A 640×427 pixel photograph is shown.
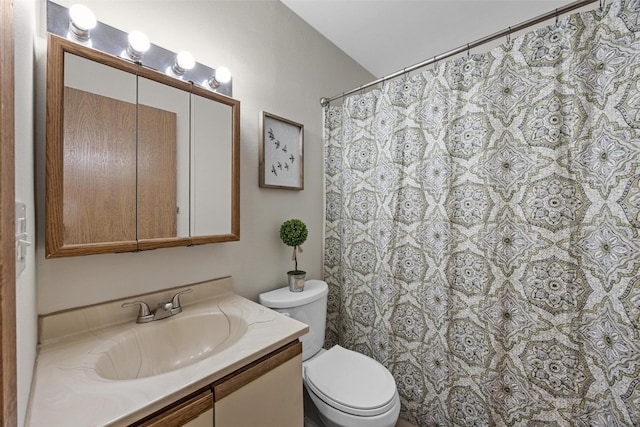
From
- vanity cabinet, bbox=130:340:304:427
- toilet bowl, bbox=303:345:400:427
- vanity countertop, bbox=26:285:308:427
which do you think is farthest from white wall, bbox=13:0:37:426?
toilet bowl, bbox=303:345:400:427

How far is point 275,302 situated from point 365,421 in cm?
64

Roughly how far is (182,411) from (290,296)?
0.78m

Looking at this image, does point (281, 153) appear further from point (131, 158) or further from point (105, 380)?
point (105, 380)

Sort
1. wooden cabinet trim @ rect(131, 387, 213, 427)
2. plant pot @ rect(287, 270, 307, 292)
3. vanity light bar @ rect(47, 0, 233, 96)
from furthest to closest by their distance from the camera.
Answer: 1. plant pot @ rect(287, 270, 307, 292)
2. vanity light bar @ rect(47, 0, 233, 96)
3. wooden cabinet trim @ rect(131, 387, 213, 427)

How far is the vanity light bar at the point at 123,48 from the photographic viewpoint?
2.95 feet

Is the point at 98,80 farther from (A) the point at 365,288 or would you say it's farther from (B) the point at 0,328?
(A) the point at 365,288

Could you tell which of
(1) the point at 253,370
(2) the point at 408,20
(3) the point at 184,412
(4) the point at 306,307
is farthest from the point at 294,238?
(2) the point at 408,20

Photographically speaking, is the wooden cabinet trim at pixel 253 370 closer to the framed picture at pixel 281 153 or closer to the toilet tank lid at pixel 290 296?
the toilet tank lid at pixel 290 296

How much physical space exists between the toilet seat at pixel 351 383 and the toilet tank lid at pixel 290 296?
320 mm

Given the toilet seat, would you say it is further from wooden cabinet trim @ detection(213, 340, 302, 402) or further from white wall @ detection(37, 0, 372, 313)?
white wall @ detection(37, 0, 372, 313)

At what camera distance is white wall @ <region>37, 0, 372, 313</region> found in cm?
99

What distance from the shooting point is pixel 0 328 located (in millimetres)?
306

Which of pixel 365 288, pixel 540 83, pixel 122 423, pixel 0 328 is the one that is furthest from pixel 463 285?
pixel 0 328

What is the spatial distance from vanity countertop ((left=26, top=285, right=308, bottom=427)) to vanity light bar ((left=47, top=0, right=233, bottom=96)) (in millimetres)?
1038
